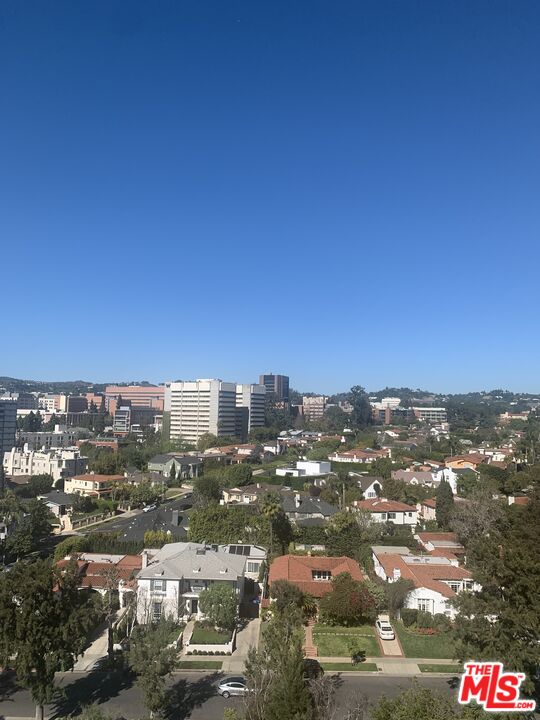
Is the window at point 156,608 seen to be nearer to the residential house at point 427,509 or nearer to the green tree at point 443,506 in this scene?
the green tree at point 443,506

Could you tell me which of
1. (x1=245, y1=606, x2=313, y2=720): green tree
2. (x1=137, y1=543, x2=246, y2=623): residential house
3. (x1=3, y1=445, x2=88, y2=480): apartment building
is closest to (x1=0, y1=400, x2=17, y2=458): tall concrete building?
(x1=3, y1=445, x2=88, y2=480): apartment building

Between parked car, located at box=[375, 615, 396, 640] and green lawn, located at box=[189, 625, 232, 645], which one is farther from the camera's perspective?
parked car, located at box=[375, 615, 396, 640]

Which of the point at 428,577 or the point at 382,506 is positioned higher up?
the point at 428,577

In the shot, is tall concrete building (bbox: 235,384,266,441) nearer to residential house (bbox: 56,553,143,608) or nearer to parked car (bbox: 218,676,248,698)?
residential house (bbox: 56,553,143,608)

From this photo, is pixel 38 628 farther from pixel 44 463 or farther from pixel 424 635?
pixel 44 463

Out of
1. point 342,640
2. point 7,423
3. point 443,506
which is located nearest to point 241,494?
point 443,506

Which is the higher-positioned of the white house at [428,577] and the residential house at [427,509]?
the white house at [428,577]

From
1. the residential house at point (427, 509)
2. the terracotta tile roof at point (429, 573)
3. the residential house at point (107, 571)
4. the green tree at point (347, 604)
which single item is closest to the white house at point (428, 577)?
the terracotta tile roof at point (429, 573)
